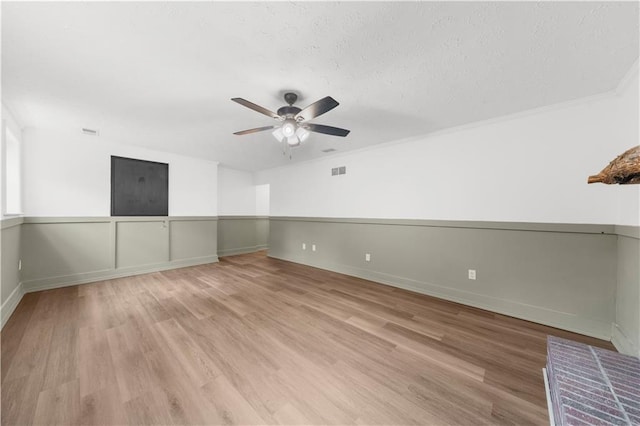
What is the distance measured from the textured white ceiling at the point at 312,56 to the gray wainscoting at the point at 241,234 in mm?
3499

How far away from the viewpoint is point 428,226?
3.31m

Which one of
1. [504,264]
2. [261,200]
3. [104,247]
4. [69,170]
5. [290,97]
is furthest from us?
[261,200]

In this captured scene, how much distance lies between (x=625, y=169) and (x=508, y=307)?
2.21m

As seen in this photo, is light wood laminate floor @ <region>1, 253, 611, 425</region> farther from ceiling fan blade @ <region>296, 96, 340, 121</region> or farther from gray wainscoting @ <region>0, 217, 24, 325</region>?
ceiling fan blade @ <region>296, 96, 340, 121</region>

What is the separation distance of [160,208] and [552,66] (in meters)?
5.70

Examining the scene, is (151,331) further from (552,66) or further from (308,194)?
(552,66)

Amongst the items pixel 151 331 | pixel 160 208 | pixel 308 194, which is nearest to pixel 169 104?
pixel 151 331

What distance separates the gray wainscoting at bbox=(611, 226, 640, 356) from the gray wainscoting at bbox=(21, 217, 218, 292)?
5.96 m

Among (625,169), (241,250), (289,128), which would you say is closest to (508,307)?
(625,169)

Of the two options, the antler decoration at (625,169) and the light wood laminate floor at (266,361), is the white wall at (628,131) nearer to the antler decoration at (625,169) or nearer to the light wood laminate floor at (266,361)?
the light wood laminate floor at (266,361)

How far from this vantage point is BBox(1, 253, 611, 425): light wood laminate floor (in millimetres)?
1313

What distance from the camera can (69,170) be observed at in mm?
3562

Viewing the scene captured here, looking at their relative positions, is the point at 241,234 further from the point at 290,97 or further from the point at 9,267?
the point at 290,97

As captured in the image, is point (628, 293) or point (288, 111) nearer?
point (628, 293)
